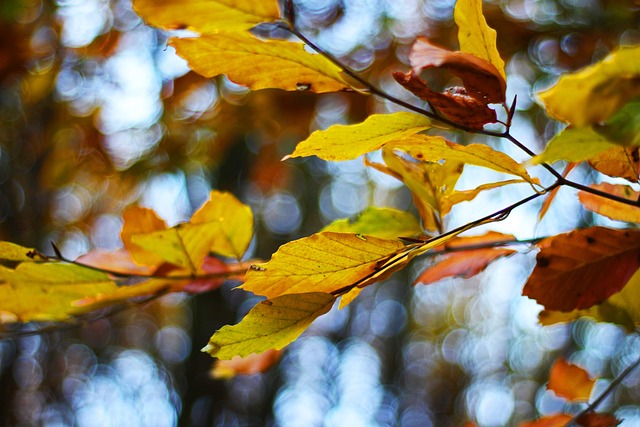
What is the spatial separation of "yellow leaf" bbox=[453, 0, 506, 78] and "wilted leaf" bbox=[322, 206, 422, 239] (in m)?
0.17

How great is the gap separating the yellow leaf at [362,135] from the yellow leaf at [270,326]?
93 mm

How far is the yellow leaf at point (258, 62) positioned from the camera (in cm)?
32

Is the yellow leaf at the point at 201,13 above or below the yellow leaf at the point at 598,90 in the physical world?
below

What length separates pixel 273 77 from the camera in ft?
1.11

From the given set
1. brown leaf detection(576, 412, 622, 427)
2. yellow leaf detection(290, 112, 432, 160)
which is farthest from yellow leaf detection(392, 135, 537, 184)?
brown leaf detection(576, 412, 622, 427)

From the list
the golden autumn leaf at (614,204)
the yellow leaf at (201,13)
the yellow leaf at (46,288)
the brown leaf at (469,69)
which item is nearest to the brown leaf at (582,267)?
the golden autumn leaf at (614,204)

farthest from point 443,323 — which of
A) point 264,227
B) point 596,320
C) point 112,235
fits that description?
point 596,320

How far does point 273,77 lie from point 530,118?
200 cm

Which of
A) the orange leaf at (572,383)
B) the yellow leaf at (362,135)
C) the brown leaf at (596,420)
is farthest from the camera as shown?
the orange leaf at (572,383)

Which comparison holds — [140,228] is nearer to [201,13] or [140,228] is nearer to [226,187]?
[201,13]

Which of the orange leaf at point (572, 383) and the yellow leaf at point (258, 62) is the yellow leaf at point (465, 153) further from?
the orange leaf at point (572, 383)

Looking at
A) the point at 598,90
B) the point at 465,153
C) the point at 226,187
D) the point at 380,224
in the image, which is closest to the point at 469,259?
the point at 380,224

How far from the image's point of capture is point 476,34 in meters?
0.33

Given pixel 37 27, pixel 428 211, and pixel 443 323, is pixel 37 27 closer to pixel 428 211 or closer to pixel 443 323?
pixel 428 211
